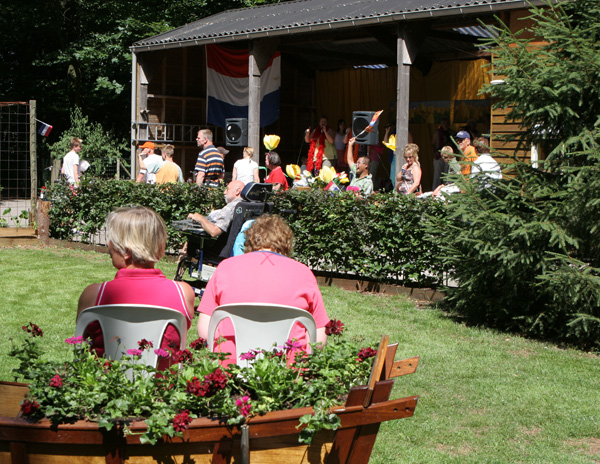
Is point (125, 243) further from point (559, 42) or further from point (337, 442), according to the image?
point (559, 42)

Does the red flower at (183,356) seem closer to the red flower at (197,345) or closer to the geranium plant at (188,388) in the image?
the geranium plant at (188,388)

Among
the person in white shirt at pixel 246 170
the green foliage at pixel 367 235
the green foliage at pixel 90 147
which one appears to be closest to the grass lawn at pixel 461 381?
the green foliage at pixel 367 235

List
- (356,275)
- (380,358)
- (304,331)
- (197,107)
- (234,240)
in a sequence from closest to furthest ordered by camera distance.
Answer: (380,358) → (304,331) → (234,240) → (356,275) → (197,107)

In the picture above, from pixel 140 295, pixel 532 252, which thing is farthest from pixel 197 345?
pixel 532 252

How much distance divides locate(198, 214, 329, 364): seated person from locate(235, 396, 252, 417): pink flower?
731 millimetres

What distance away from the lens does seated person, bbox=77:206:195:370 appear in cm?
334

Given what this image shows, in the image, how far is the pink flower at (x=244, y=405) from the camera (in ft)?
8.46

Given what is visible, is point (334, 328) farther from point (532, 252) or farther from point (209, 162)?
point (209, 162)

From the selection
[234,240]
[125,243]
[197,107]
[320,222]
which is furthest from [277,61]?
[125,243]

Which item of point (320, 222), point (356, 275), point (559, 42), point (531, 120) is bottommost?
point (356, 275)

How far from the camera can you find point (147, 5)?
97.4 feet

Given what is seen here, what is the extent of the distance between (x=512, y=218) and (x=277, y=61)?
44.4 feet

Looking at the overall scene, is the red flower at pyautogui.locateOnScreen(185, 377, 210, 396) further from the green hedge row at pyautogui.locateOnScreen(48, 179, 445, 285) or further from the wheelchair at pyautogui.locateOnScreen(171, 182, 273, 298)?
the green hedge row at pyautogui.locateOnScreen(48, 179, 445, 285)

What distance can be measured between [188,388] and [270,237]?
1.42 metres
